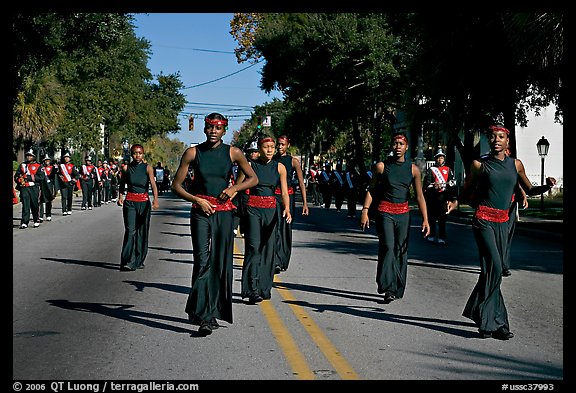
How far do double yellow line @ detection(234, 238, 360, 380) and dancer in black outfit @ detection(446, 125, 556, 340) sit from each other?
1.52 m

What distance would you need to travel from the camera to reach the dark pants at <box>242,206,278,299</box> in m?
10.8

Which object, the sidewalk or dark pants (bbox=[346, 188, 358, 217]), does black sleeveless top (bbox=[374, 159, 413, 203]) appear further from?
dark pants (bbox=[346, 188, 358, 217])

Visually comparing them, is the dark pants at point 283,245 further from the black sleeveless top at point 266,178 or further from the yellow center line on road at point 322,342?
the yellow center line on road at point 322,342

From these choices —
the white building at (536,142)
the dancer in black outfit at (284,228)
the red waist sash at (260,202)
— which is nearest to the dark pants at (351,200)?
the dancer in black outfit at (284,228)

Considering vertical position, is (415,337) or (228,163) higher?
(228,163)

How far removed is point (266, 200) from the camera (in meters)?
11.2

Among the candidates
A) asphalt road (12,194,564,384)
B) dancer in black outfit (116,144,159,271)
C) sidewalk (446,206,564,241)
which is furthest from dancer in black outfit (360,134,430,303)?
sidewalk (446,206,564,241)

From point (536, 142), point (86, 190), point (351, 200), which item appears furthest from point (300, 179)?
point (536, 142)

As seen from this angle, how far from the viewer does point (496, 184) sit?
9.06 metres

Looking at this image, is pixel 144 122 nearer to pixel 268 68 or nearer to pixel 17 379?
pixel 268 68
